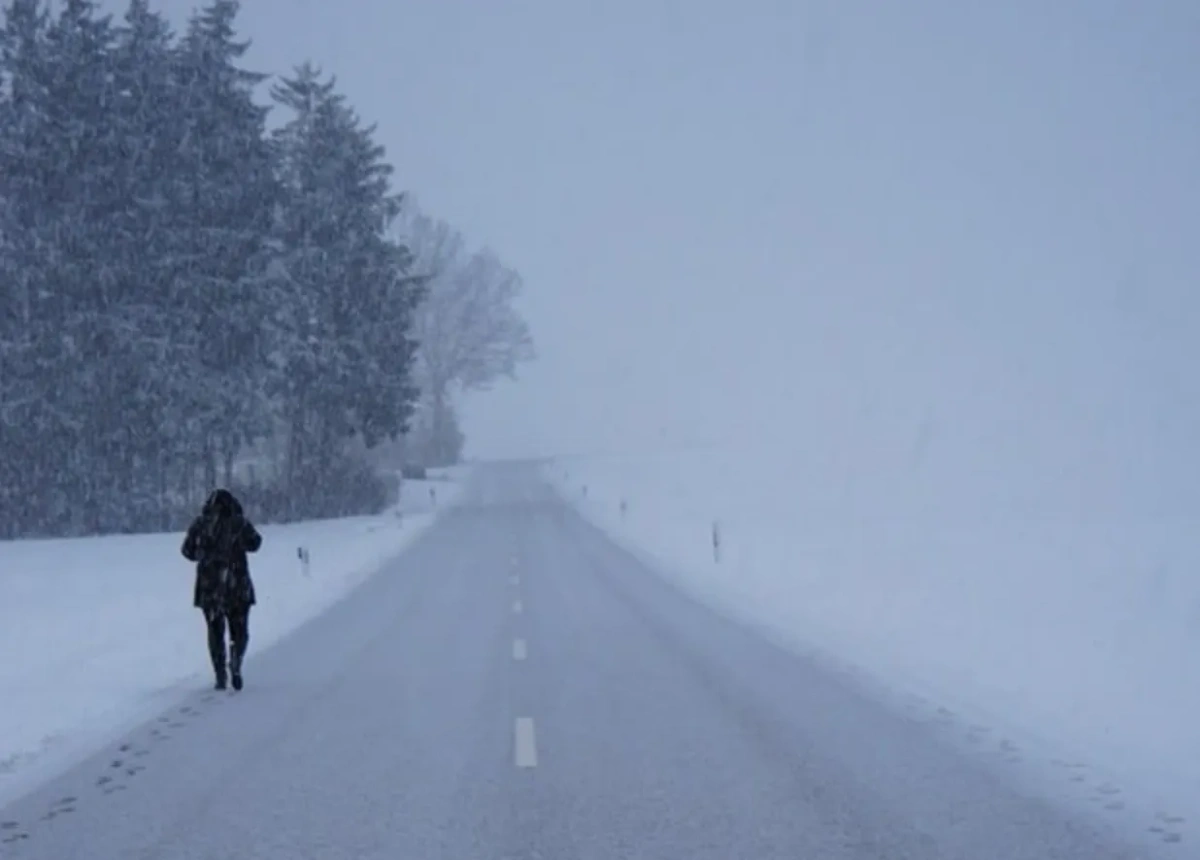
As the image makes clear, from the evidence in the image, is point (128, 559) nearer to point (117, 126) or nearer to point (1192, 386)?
point (117, 126)

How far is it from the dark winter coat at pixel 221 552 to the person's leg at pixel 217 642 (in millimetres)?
114

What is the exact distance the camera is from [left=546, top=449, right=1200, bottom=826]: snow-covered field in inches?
387

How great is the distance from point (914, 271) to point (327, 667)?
Answer: 123 m

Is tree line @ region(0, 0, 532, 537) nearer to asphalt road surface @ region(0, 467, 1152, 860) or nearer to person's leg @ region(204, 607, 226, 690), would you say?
asphalt road surface @ region(0, 467, 1152, 860)

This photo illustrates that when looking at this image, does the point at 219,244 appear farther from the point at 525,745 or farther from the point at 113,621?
the point at 525,745

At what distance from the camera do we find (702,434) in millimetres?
129375

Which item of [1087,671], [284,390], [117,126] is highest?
[117,126]

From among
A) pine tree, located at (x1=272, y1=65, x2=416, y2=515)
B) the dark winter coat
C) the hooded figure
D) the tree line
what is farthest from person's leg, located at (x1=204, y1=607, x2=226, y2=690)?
pine tree, located at (x1=272, y1=65, x2=416, y2=515)

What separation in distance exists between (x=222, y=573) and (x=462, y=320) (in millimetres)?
63576

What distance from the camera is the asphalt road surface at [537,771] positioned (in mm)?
7391

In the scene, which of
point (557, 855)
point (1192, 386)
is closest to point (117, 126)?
point (557, 855)

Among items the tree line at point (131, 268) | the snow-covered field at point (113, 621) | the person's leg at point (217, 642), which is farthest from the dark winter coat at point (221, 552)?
the tree line at point (131, 268)

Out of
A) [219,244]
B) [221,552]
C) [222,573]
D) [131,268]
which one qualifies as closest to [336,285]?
[219,244]

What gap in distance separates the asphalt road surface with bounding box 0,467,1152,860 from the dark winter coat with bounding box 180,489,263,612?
94cm
